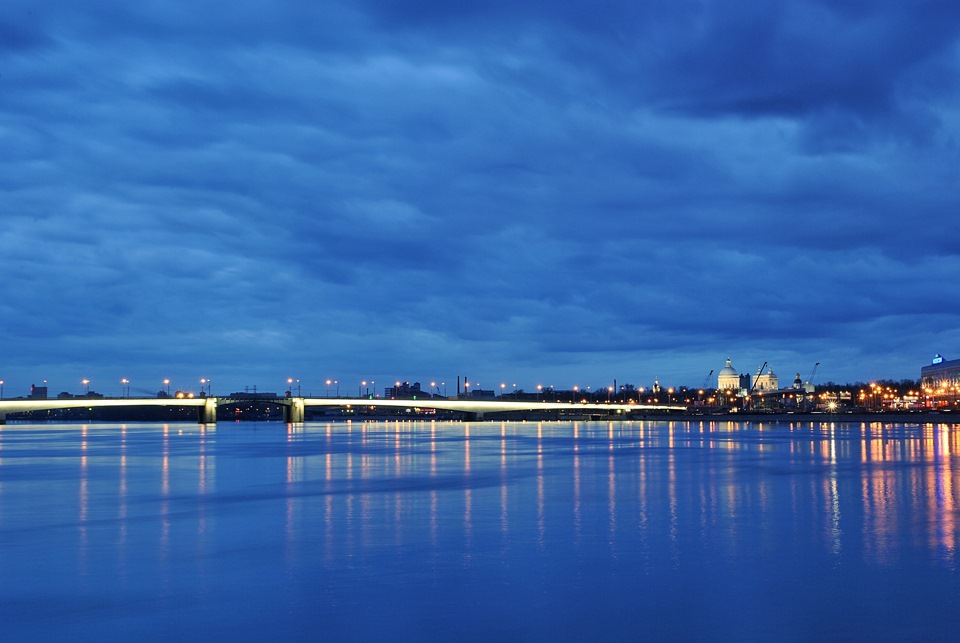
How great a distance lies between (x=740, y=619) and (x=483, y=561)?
22.9 feet

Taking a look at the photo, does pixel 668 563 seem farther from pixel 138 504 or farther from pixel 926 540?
pixel 138 504

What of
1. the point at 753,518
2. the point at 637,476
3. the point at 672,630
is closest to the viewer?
the point at 672,630

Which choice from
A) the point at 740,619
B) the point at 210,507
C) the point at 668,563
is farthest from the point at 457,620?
the point at 210,507

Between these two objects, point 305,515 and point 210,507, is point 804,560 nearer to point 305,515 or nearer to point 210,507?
point 305,515

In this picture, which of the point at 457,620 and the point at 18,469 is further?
the point at 18,469

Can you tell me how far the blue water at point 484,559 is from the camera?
50.7 ft

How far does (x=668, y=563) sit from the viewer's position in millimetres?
20875

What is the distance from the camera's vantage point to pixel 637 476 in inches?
1849

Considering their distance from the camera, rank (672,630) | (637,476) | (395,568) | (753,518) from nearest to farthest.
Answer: (672,630), (395,568), (753,518), (637,476)

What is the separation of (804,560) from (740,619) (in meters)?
6.48

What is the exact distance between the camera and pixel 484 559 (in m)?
21.5

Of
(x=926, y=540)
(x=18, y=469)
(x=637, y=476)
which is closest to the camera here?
(x=926, y=540)

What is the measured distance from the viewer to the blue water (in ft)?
50.7

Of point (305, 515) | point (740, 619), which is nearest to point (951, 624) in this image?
point (740, 619)
